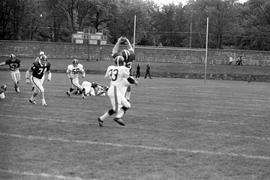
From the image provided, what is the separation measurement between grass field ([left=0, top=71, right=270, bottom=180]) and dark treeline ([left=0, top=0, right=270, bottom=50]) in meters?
47.5

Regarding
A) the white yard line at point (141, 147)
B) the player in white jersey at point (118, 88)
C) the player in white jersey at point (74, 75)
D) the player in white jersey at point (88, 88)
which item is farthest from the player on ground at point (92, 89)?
the white yard line at point (141, 147)

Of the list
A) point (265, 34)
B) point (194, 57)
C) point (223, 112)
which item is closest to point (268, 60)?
point (194, 57)

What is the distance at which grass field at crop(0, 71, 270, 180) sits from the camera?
657 centimetres

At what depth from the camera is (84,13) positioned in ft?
224

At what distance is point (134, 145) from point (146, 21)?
69657mm

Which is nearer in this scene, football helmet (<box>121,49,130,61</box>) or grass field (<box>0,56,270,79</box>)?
football helmet (<box>121,49,130,61</box>)

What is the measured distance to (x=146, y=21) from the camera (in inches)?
Result: 3034

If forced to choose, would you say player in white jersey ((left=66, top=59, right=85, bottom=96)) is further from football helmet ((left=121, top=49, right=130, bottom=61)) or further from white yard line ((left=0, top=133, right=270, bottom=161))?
white yard line ((left=0, top=133, right=270, bottom=161))

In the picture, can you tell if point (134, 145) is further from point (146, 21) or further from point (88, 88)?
point (146, 21)

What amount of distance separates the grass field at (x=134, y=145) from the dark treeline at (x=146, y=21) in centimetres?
4750

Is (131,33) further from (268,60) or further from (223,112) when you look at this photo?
(223,112)

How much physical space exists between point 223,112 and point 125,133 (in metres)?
5.78

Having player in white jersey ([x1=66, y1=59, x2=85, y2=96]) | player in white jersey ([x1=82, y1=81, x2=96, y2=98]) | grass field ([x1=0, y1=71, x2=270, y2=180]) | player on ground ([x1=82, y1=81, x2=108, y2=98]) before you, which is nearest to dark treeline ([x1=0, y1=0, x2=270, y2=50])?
player on ground ([x1=82, y1=81, x2=108, y2=98])

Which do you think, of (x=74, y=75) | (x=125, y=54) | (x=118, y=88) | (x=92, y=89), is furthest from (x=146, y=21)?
(x=118, y=88)
